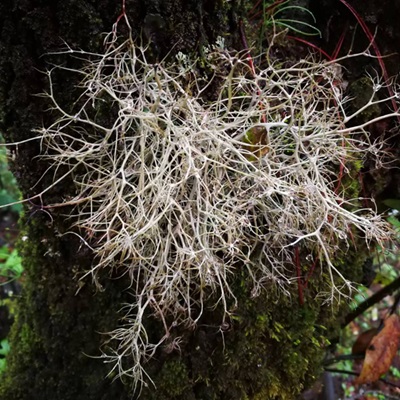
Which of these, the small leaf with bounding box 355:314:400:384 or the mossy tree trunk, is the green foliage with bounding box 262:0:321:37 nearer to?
the mossy tree trunk

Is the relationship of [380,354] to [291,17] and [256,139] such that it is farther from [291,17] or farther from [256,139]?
[291,17]

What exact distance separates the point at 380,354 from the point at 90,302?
2.43 ft

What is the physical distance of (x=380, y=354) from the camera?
3.89ft

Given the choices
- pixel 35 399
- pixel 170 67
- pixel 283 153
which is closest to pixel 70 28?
pixel 170 67

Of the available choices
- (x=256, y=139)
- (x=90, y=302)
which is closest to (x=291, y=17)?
(x=256, y=139)

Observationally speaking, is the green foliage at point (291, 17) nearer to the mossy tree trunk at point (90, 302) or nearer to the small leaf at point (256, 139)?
the mossy tree trunk at point (90, 302)

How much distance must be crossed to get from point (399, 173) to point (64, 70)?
860mm

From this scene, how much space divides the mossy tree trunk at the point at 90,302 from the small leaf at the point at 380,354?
0.54 feet

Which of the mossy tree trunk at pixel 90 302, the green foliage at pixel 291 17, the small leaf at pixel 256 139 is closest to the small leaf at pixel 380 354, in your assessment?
the mossy tree trunk at pixel 90 302

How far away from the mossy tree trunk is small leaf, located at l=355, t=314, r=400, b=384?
0.16m

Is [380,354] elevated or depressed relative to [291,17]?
depressed

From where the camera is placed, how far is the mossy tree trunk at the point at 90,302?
2.74 ft

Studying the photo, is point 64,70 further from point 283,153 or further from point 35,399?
point 35,399

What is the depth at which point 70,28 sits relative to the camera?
827 mm
